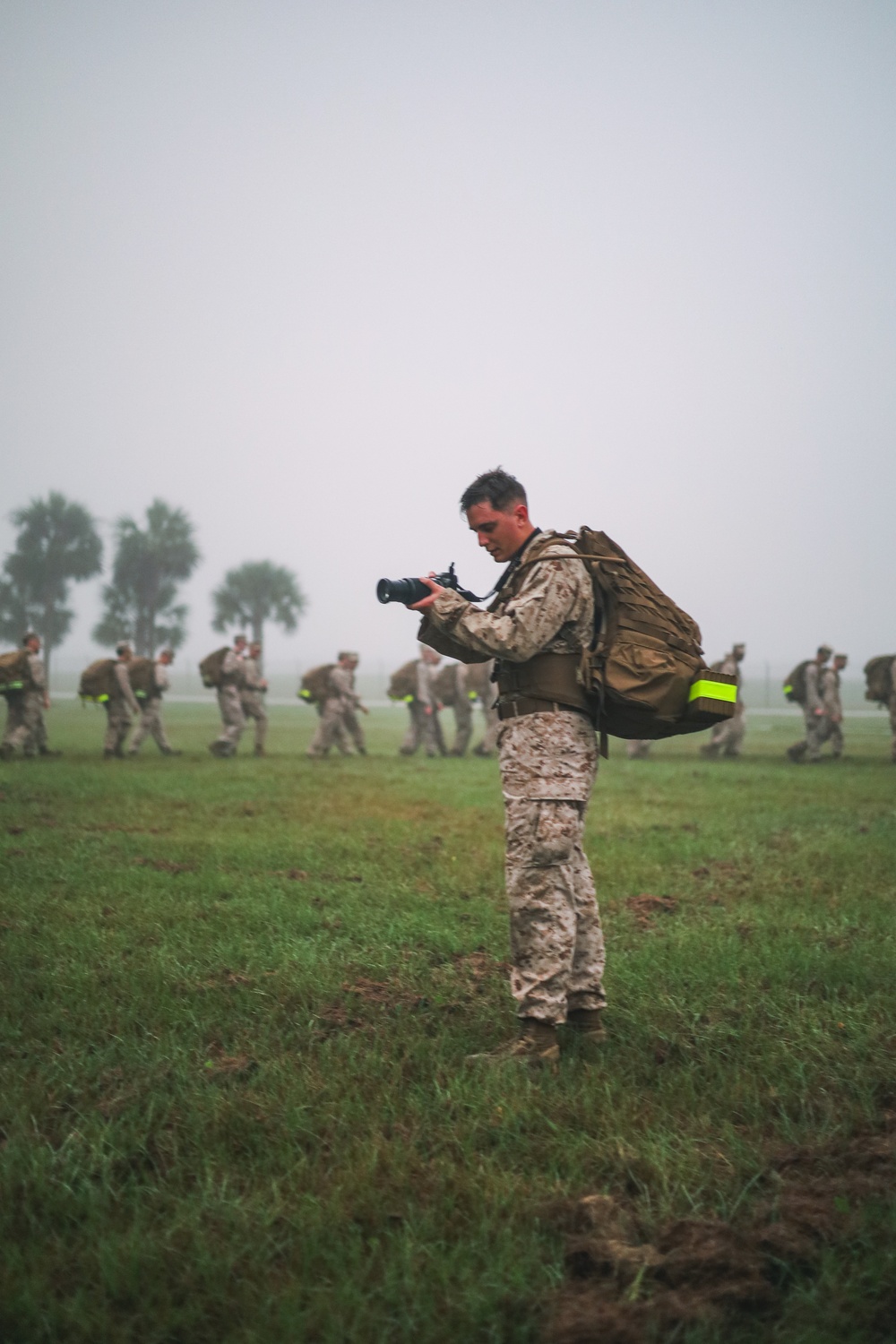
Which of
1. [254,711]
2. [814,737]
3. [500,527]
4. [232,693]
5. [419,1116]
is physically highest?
[500,527]

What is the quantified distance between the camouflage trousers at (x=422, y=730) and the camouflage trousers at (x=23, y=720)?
7885mm

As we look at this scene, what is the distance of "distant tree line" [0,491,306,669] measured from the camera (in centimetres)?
6706

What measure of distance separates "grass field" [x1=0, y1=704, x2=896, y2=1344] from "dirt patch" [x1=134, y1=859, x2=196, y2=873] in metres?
0.12

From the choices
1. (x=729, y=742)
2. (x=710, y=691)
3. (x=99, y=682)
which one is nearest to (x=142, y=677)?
(x=99, y=682)

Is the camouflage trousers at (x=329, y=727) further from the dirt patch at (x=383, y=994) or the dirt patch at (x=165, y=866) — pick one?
the dirt patch at (x=383, y=994)

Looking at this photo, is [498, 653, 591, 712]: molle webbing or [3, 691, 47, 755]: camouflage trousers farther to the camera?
[3, 691, 47, 755]: camouflage trousers

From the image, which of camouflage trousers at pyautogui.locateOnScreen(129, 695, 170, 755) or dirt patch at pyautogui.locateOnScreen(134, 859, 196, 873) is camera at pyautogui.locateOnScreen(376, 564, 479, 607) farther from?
camouflage trousers at pyautogui.locateOnScreen(129, 695, 170, 755)

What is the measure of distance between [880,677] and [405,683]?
34.6 ft

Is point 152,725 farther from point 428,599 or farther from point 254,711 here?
point 428,599

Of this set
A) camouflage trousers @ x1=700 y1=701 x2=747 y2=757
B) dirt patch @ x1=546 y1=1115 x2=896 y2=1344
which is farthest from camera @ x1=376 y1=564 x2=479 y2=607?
camouflage trousers @ x1=700 y1=701 x2=747 y2=757

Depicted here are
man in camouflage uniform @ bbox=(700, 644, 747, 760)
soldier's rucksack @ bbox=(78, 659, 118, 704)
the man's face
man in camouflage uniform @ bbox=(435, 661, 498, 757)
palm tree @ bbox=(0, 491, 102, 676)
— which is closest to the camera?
the man's face

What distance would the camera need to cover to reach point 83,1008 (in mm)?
4477

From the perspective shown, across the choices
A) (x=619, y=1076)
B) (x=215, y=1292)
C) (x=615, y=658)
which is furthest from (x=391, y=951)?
(x=215, y=1292)

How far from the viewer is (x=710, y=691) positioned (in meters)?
4.04
